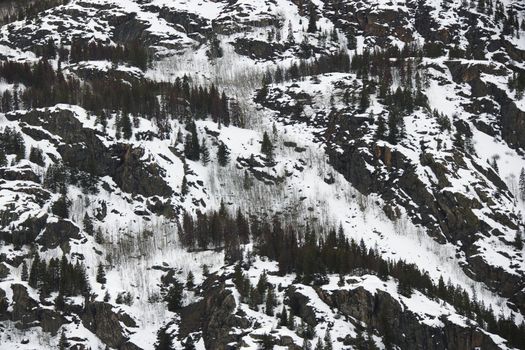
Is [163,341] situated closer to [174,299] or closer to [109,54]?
[174,299]

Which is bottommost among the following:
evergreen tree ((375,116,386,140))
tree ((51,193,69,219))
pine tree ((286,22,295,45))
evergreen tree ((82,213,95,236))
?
evergreen tree ((82,213,95,236))

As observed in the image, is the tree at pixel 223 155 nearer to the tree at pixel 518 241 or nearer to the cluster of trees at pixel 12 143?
the cluster of trees at pixel 12 143

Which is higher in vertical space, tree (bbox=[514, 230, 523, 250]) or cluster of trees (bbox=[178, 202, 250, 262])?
tree (bbox=[514, 230, 523, 250])

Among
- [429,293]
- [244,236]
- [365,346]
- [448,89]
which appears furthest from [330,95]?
[365,346]

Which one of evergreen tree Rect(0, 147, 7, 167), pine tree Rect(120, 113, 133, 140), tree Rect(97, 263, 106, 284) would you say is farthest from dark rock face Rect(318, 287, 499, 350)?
evergreen tree Rect(0, 147, 7, 167)

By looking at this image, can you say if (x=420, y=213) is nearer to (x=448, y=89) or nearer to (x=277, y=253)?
(x=277, y=253)

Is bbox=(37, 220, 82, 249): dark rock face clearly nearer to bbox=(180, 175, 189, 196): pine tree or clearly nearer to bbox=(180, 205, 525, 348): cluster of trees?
bbox=(180, 205, 525, 348): cluster of trees

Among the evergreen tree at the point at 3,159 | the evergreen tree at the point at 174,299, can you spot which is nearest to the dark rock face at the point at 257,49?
the evergreen tree at the point at 3,159

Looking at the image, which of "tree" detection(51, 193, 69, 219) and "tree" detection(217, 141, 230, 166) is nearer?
"tree" detection(51, 193, 69, 219)
